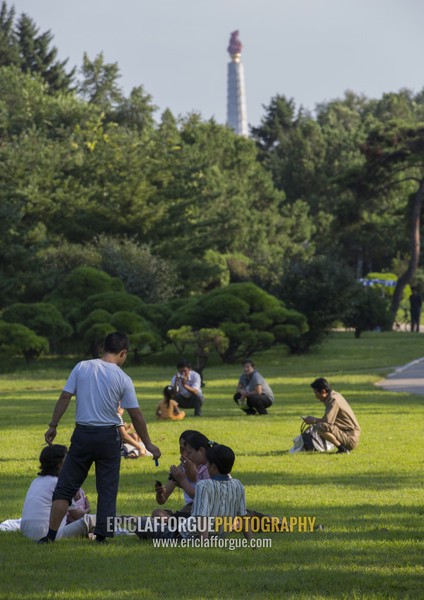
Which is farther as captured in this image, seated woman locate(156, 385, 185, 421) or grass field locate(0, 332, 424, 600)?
seated woman locate(156, 385, 185, 421)

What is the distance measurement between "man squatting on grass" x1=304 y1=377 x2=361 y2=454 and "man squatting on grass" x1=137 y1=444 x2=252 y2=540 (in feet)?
21.6

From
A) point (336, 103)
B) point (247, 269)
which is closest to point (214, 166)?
point (247, 269)

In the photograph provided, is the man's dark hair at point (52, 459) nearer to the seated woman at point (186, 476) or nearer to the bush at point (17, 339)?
the seated woman at point (186, 476)

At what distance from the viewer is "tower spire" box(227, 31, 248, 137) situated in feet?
542

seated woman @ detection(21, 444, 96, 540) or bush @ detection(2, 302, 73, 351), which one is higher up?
bush @ detection(2, 302, 73, 351)

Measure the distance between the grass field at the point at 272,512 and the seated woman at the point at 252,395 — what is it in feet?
1.13

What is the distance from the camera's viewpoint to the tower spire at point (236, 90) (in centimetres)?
16512

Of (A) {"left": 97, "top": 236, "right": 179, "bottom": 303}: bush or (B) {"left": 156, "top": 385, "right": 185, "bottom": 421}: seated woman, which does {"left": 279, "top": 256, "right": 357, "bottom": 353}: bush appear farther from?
(B) {"left": 156, "top": 385, "right": 185, "bottom": 421}: seated woman

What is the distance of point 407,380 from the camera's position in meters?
31.9

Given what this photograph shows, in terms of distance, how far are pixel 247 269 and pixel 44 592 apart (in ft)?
183

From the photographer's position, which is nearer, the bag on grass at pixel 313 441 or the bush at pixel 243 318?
the bag on grass at pixel 313 441

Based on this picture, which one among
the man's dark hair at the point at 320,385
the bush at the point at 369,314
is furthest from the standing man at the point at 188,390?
the bush at the point at 369,314

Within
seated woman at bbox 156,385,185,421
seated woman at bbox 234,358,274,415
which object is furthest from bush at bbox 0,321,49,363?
seated woman at bbox 156,385,185,421

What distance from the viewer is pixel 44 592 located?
7758 mm
